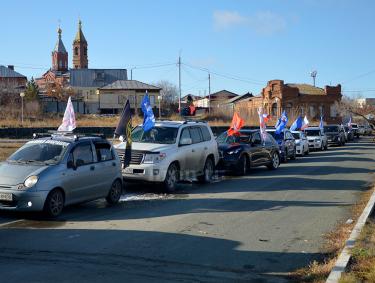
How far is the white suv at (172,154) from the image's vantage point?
14.4 meters

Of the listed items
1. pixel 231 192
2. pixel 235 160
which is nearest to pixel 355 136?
pixel 235 160

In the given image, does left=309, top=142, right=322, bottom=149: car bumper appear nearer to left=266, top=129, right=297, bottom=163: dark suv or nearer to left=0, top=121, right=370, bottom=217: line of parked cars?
left=266, top=129, right=297, bottom=163: dark suv

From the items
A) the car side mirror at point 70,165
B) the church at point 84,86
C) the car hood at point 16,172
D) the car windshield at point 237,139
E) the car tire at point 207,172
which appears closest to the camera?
the car hood at point 16,172

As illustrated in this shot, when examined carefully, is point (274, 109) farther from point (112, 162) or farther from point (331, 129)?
point (112, 162)

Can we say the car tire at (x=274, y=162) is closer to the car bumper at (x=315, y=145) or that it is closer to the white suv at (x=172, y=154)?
the white suv at (x=172, y=154)

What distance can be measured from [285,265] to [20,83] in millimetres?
99610

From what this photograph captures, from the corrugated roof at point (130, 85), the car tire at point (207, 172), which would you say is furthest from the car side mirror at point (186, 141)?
the corrugated roof at point (130, 85)

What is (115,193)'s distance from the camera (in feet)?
41.3

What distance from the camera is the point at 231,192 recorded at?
14.8 meters

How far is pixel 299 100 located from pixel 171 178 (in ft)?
229

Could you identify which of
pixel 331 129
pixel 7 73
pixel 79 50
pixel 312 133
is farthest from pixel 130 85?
pixel 312 133

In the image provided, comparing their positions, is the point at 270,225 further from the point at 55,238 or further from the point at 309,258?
the point at 55,238

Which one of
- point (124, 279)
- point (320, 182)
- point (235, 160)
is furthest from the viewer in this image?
point (235, 160)

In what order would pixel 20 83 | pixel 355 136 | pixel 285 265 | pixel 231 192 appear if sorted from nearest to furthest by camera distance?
pixel 285 265, pixel 231 192, pixel 355 136, pixel 20 83
